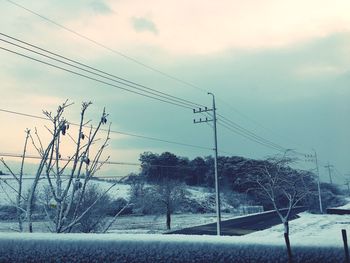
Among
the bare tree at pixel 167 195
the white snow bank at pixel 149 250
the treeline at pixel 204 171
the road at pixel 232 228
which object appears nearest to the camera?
the white snow bank at pixel 149 250

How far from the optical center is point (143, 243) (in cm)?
746

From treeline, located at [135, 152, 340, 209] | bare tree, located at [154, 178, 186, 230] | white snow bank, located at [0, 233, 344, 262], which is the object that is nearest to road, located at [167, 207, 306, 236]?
bare tree, located at [154, 178, 186, 230]

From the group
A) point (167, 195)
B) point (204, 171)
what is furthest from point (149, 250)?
point (204, 171)

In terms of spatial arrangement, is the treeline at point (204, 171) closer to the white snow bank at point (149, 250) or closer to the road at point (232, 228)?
the road at point (232, 228)

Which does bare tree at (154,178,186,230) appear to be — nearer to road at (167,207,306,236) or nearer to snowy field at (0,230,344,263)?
road at (167,207,306,236)

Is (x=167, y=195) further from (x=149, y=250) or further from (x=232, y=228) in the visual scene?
(x=149, y=250)

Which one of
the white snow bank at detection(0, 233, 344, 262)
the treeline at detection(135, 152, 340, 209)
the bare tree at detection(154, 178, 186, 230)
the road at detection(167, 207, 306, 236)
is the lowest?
the road at detection(167, 207, 306, 236)

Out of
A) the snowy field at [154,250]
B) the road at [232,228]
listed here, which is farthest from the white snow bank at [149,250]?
the road at [232,228]

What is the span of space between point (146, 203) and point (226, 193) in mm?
38774

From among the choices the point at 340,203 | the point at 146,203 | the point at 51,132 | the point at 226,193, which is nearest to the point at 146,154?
the point at 226,193

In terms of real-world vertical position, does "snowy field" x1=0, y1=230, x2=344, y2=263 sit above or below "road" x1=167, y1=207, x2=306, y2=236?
above

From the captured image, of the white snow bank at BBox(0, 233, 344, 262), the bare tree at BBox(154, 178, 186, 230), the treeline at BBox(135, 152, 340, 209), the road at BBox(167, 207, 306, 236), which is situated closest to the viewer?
the white snow bank at BBox(0, 233, 344, 262)

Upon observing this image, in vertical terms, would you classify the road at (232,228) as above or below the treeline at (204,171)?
below

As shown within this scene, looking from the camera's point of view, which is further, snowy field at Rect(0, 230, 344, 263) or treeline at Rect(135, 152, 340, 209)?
treeline at Rect(135, 152, 340, 209)
